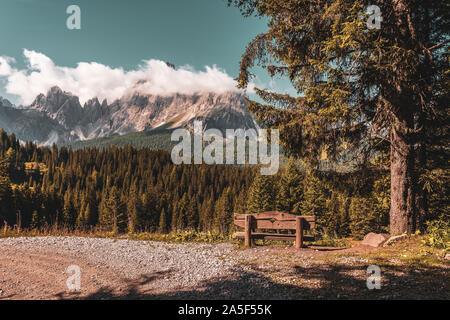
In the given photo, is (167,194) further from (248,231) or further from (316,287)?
(316,287)

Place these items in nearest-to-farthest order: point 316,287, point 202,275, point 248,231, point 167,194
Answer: point 316,287 < point 202,275 < point 248,231 < point 167,194

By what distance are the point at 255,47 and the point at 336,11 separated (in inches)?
115

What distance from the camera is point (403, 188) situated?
8.22 metres

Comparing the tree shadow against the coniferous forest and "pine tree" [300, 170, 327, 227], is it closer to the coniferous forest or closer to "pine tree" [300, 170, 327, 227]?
the coniferous forest

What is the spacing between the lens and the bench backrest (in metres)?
9.01

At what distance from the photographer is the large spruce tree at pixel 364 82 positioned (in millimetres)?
7406

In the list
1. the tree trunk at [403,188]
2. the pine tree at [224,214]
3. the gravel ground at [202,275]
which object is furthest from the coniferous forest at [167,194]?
the gravel ground at [202,275]

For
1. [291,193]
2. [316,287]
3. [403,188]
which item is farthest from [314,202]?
[316,287]

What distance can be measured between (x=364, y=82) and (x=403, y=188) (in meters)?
3.76

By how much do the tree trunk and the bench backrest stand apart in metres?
2.70

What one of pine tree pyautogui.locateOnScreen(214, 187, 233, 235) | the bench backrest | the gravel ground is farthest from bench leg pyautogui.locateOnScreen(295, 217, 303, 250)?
pine tree pyautogui.locateOnScreen(214, 187, 233, 235)
